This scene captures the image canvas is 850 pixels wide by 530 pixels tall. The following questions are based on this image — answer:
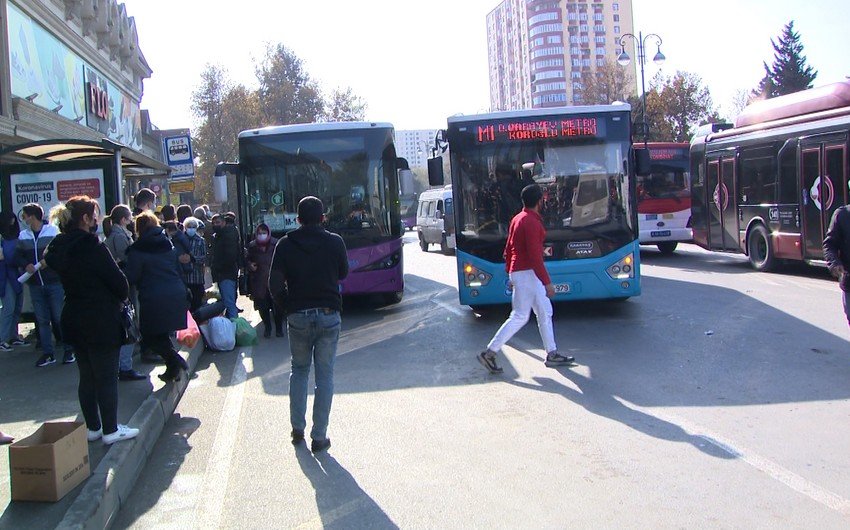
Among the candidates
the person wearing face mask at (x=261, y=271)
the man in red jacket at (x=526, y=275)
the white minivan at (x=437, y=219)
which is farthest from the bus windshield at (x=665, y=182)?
the man in red jacket at (x=526, y=275)

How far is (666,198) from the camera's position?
21.1 meters

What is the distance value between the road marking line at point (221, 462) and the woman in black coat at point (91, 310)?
2.19 feet

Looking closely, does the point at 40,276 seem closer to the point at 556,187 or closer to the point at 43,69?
the point at 556,187

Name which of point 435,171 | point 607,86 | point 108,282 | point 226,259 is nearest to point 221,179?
point 226,259

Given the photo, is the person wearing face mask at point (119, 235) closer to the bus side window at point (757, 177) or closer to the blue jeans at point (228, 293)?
the blue jeans at point (228, 293)

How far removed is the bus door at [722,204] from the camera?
17672mm

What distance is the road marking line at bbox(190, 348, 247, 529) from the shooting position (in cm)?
477

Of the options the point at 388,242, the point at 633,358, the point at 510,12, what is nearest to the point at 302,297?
the point at 633,358

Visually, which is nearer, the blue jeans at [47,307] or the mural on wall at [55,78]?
the blue jeans at [47,307]

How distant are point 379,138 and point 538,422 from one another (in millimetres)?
7813

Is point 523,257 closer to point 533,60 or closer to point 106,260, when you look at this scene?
point 106,260

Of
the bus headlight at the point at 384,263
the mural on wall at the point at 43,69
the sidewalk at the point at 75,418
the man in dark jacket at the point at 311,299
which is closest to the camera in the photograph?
the sidewalk at the point at 75,418

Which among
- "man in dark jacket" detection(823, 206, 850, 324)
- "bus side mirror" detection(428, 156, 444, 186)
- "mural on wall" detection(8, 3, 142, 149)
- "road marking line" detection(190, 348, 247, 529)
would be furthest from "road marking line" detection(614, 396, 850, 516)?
"mural on wall" detection(8, 3, 142, 149)

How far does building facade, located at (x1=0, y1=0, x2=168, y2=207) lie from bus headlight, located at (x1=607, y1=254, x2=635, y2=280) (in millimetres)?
7017
